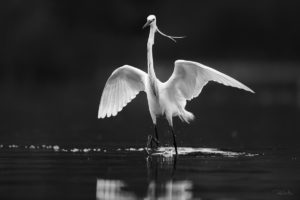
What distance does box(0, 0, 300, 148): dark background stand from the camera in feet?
76.8

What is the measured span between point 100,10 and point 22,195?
45.6 meters

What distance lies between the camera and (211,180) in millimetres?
10867

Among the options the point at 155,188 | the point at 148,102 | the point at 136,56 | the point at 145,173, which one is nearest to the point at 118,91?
the point at 148,102

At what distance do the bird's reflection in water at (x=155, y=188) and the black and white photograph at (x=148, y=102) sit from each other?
18 millimetres

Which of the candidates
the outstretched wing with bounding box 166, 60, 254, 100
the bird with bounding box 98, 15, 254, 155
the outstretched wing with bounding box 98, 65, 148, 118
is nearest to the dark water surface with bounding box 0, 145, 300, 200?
the bird with bounding box 98, 15, 254, 155

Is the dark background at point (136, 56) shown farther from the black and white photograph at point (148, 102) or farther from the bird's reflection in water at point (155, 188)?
the bird's reflection in water at point (155, 188)

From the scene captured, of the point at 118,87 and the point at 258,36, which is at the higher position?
the point at 258,36

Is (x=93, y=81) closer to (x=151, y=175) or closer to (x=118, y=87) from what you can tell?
(x=118, y=87)

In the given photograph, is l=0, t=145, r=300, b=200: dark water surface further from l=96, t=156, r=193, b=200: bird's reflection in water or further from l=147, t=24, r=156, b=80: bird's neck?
l=147, t=24, r=156, b=80: bird's neck

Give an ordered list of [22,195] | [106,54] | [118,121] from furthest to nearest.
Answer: [106,54] < [118,121] < [22,195]

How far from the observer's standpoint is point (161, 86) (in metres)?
14.7

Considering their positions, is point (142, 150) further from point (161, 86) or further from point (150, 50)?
point (150, 50)

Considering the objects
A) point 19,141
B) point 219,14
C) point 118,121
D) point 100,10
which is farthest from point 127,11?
point 19,141

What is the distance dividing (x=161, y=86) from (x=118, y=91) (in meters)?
1.35
